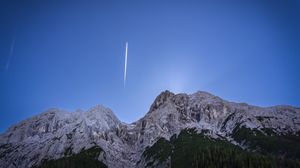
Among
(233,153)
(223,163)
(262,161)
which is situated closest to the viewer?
(262,161)

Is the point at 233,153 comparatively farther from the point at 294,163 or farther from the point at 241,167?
the point at 294,163

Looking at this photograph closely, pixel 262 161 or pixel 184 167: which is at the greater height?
pixel 262 161

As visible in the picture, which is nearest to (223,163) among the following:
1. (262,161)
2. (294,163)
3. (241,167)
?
(241,167)

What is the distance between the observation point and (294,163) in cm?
17375

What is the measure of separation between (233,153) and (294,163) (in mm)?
40167

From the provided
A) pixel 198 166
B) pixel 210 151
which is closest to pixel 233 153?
pixel 210 151

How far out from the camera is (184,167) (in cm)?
19975

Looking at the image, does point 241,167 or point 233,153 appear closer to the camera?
point 241,167

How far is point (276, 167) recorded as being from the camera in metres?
165

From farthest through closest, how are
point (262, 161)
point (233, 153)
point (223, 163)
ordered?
point (233, 153) → point (223, 163) → point (262, 161)

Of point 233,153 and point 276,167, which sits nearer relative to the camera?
point 276,167

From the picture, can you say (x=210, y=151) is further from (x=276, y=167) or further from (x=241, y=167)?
(x=276, y=167)

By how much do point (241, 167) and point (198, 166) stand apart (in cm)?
2963

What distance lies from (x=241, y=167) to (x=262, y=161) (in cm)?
1396
